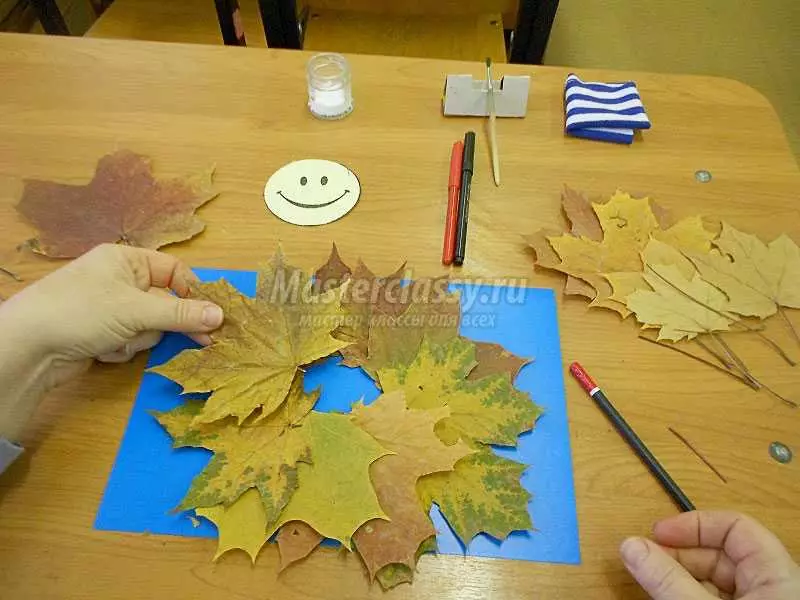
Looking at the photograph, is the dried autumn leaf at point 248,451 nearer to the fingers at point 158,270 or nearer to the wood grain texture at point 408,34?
the fingers at point 158,270

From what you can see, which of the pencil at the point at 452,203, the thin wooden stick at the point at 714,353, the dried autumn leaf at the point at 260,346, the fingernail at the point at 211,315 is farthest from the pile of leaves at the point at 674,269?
the fingernail at the point at 211,315

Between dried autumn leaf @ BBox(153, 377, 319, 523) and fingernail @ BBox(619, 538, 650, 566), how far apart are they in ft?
1.09

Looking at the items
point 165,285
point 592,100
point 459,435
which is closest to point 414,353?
point 459,435

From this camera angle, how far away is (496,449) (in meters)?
0.66

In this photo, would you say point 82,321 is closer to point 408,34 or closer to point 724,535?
point 724,535

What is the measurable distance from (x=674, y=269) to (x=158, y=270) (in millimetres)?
686

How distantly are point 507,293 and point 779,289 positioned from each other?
0.36m

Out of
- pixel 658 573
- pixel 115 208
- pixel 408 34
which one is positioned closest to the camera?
pixel 658 573

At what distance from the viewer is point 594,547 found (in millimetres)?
605

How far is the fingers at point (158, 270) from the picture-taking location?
2.39 feet

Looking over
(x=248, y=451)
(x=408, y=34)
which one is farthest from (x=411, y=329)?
(x=408, y=34)

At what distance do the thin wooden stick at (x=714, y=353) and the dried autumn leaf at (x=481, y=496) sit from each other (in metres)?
0.30

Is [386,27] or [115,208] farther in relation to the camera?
[386,27]

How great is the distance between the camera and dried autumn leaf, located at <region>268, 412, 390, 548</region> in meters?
0.59
